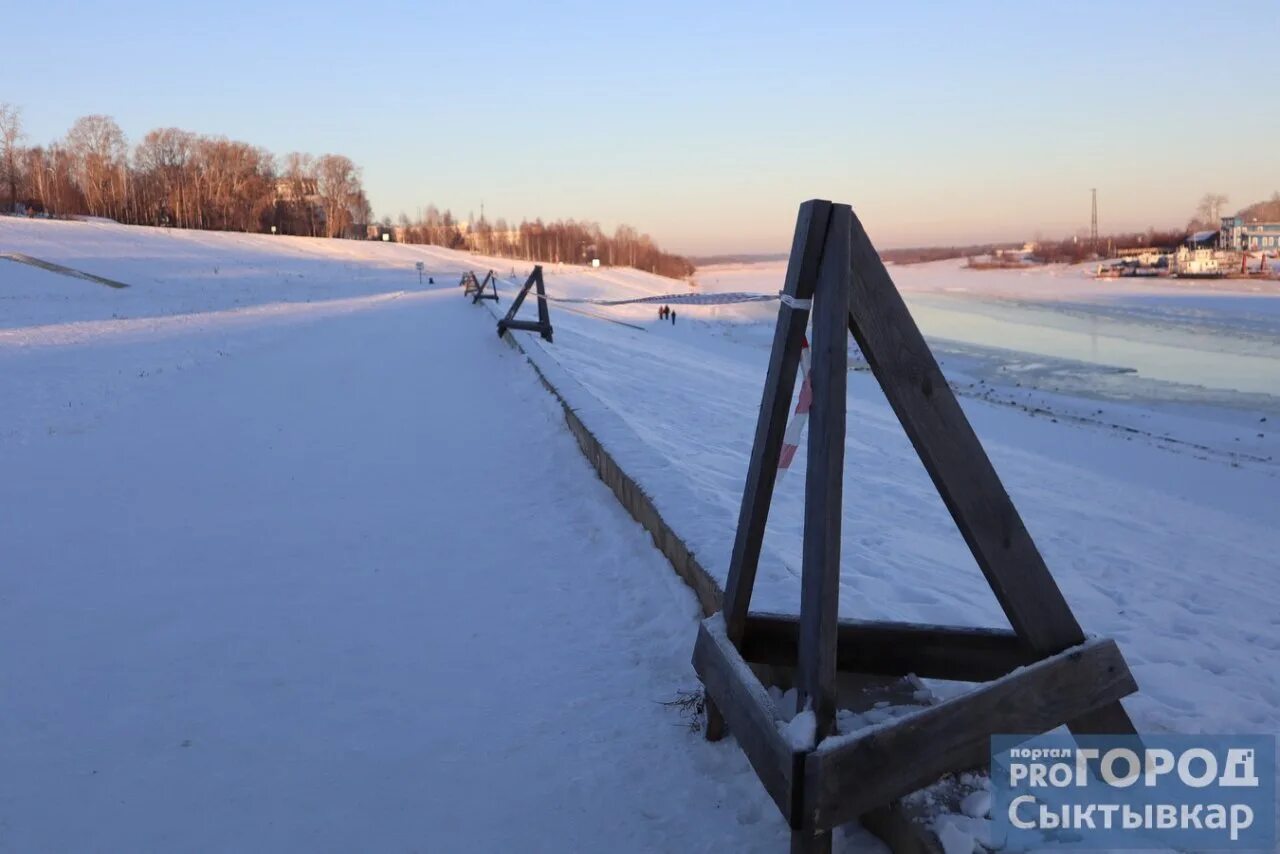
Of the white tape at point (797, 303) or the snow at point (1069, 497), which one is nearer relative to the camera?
the white tape at point (797, 303)

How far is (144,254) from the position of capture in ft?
178

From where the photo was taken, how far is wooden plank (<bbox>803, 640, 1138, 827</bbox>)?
246 cm

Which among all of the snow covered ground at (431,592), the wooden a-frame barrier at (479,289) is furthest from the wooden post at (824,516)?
the wooden a-frame barrier at (479,289)

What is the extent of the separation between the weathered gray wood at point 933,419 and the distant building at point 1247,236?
123 meters

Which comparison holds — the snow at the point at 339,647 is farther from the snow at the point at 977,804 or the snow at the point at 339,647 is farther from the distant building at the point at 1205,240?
the distant building at the point at 1205,240

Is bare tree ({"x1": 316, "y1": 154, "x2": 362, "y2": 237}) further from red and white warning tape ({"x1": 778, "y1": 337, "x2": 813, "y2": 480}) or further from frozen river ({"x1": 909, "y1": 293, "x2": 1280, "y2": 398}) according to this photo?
red and white warning tape ({"x1": 778, "y1": 337, "x2": 813, "y2": 480})

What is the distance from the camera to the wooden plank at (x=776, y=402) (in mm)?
2727

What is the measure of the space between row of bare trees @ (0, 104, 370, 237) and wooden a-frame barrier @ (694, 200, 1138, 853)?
104 metres

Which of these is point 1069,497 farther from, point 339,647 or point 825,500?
point 825,500

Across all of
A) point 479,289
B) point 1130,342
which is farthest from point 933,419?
point 1130,342

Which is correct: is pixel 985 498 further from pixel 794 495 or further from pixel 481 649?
pixel 794 495

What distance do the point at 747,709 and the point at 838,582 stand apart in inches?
21.6

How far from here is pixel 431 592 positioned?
16.8ft

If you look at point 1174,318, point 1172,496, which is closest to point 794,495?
point 1172,496
